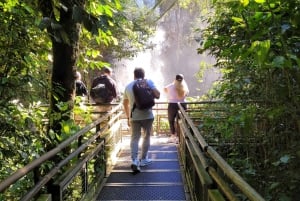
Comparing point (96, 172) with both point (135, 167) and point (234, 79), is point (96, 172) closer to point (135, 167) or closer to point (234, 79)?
point (135, 167)

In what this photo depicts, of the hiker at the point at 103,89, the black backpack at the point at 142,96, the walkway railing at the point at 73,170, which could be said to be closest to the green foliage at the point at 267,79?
the black backpack at the point at 142,96

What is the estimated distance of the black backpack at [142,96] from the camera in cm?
624

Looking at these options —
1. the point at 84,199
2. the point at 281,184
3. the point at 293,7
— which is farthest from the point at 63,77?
the point at 293,7

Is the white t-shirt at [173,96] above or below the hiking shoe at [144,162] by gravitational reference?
above

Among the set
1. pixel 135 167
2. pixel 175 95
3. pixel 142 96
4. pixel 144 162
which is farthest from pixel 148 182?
pixel 175 95

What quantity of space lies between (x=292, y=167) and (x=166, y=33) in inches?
1332

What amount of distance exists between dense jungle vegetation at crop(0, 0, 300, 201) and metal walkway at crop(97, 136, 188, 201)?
0.95 metres

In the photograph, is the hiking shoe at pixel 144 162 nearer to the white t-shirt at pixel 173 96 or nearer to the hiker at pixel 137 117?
the hiker at pixel 137 117

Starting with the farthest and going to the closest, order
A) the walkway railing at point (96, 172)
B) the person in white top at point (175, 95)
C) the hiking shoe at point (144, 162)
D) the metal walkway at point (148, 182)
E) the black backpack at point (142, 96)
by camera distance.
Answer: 1. the person in white top at point (175, 95)
2. the hiking shoe at point (144, 162)
3. the black backpack at point (142, 96)
4. the metal walkway at point (148, 182)
5. the walkway railing at point (96, 172)

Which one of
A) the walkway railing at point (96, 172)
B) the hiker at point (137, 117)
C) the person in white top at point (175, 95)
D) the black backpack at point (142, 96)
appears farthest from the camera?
the person in white top at point (175, 95)

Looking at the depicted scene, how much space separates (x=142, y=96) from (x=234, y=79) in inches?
67.6

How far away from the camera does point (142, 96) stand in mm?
6250

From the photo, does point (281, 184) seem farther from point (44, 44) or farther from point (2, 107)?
point (44, 44)

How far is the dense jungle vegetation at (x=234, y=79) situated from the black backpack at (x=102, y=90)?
2.83 meters
